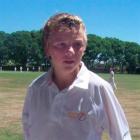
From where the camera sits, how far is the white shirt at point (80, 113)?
3475 mm

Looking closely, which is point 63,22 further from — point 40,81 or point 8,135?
point 8,135

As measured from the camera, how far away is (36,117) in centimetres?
359

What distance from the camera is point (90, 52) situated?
155m

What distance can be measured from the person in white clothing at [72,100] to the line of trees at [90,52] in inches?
5342

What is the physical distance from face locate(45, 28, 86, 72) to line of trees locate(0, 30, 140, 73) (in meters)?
136

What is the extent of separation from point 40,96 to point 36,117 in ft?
0.49

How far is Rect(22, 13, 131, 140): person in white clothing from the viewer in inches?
137

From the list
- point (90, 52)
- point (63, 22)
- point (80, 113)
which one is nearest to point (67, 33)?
point (63, 22)

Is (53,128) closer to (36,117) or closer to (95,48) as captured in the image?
(36,117)

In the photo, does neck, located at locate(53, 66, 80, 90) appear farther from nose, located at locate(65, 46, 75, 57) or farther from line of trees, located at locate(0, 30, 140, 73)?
line of trees, located at locate(0, 30, 140, 73)

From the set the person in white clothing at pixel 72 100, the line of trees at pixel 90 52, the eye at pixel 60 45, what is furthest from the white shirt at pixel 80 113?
the line of trees at pixel 90 52

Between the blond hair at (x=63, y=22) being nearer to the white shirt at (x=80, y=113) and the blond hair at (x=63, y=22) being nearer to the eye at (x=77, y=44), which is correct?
the eye at (x=77, y=44)

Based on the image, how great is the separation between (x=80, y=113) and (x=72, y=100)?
0.36ft

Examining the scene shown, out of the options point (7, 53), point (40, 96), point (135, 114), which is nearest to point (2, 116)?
point (135, 114)
